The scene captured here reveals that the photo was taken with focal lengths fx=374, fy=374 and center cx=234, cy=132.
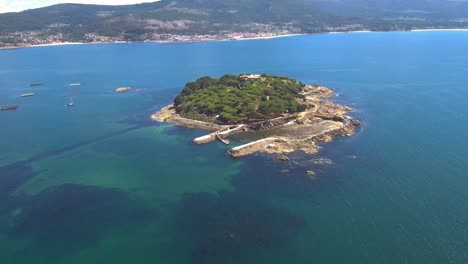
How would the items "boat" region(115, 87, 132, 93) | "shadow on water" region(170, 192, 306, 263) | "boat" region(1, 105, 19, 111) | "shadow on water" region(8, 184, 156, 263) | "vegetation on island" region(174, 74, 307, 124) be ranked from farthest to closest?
"boat" region(115, 87, 132, 93), "boat" region(1, 105, 19, 111), "vegetation on island" region(174, 74, 307, 124), "shadow on water" region(8, 184, 156, 263), "shadow on water" region(170, 192, 306, 263)

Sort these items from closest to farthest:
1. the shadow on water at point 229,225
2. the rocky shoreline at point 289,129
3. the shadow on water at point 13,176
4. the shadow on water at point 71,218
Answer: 1. the shadow on water at point 229,225
2. the shadow on water at point 71,218
3. the shadow on water at point 13,176
4. the rocky shoreline at point 289,129

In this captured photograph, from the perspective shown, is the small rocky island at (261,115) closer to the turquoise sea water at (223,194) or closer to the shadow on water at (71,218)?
the turquoise sea water at (223,194)

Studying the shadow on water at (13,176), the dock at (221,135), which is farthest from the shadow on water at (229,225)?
the shadow on water at (13,176)

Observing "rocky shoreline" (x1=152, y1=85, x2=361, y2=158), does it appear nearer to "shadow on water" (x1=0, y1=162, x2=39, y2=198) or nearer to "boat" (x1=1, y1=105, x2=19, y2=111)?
"shadow on water" (x1=0, y1=162, x2=39, y2=198)

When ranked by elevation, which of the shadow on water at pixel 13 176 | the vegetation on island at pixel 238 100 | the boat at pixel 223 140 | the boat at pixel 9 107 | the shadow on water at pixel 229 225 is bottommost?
the shadow on water at pixel 229 225

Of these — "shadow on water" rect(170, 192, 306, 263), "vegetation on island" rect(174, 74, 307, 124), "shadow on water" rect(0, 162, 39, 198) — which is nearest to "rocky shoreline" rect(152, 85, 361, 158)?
"vegetation on island" rect(174, 74, 307, 124)

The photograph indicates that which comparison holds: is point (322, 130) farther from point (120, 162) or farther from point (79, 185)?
point (79, 185)

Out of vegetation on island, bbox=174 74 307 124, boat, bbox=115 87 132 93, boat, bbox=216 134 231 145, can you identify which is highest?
vegetation on island, bbox=174 74 307 124
